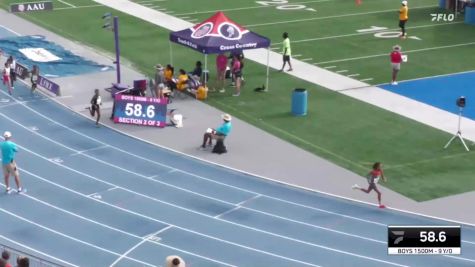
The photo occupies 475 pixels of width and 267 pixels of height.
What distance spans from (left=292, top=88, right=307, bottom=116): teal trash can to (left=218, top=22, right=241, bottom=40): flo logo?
2863 mm

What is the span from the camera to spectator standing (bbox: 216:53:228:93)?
102 ft

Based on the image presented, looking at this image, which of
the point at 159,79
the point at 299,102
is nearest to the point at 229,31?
the point at 159,79

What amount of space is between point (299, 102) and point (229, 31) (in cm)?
336

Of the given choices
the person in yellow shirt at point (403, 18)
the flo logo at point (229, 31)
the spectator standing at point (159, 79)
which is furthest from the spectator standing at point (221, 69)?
the person in yellow shirt at point (403, 18)

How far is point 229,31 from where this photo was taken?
30.5m

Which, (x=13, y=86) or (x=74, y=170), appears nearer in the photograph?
(x=74, y=170)

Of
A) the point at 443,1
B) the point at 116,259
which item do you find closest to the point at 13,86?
the point at 116,259

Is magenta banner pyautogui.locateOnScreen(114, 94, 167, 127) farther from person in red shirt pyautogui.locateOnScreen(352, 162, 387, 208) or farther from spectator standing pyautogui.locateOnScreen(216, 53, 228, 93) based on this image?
person in red shirt pyautogui.locateOnScreen(352, 162, 387, 208)

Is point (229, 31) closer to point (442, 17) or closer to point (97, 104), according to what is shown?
point (97, 104)

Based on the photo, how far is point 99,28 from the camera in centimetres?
4041

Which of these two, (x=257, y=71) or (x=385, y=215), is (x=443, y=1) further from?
(x=385, y=215)

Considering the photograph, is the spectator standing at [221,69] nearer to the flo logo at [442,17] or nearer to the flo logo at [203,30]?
the flo logo at [203,30]

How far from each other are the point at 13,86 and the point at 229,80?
6.71m

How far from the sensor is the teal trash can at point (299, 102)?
28719 millimetres
